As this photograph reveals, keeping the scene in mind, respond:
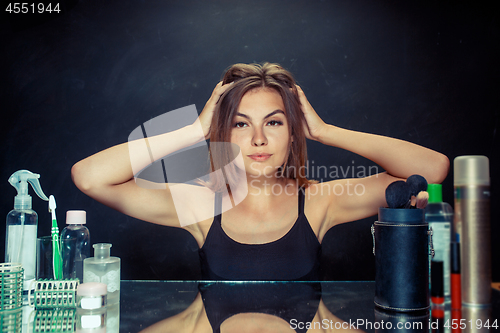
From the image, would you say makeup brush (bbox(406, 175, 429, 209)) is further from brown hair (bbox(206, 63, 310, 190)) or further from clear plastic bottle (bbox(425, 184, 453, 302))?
brown hair (bbox(206, 63, 310, 190))

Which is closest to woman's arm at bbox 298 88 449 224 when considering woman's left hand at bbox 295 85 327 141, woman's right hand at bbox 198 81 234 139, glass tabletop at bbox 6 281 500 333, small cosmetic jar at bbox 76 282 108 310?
woman's left hand at bbox 295 85 327 141

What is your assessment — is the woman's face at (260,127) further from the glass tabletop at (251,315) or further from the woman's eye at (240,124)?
the glass tabletop at (251,315)

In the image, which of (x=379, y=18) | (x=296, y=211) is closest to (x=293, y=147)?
(x=296, y=211)

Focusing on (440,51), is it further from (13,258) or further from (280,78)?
(13,258)

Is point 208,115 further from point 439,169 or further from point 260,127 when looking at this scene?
point 439,169

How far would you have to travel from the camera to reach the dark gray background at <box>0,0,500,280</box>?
133 centimetres

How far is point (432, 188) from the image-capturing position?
654 mm

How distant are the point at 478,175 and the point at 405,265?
0.20 m

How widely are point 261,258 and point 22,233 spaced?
64 cm

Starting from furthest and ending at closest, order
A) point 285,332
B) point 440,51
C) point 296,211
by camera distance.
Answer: point 440,51 → point 296,211 → point 285,332

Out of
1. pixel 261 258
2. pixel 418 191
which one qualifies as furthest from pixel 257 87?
pixel 418 191

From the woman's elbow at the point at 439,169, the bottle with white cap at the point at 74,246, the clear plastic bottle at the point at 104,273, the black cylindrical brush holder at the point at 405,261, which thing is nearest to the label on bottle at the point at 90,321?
the clear plastic bottle at the point at 104,273

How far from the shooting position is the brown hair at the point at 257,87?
1.21 m

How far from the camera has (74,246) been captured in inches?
34.4
